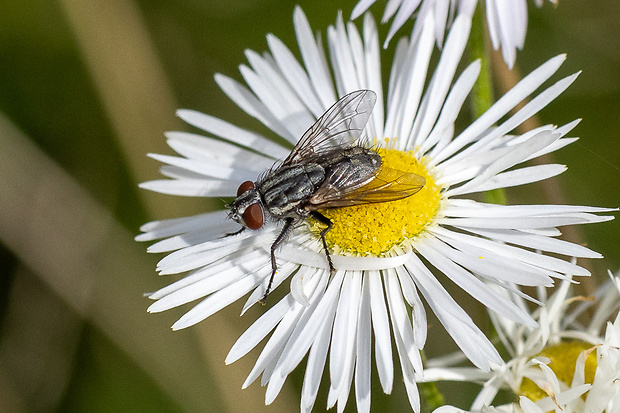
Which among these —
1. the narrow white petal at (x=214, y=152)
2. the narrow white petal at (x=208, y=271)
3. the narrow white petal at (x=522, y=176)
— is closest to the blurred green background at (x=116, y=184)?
the narrow white petal at (x=214, y=152)

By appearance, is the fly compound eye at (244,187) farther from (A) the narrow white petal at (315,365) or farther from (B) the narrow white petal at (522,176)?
(B) the narrow white petal at (522,176)

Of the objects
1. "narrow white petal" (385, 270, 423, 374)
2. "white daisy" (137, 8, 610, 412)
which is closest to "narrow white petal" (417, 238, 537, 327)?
"white daisy" (137, 8, 610, 412)

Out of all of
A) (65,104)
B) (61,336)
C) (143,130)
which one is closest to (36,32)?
(65,104)

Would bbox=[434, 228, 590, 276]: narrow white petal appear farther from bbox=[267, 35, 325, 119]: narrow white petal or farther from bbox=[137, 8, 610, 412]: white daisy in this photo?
bbox=[267, 35, 325, 119]: narrow white petal

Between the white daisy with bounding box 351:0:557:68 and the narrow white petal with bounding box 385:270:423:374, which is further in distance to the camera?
the white daisy with bounding box 351:0:557:68

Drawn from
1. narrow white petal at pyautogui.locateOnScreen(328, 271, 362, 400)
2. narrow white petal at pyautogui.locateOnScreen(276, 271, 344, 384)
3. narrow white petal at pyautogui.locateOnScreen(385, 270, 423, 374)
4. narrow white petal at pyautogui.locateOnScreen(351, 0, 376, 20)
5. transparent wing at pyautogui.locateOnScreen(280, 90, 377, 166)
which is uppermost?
narrow white petal at pyautogui.locateOnScreen(351, 0, 376, 20)

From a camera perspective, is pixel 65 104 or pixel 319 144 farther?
pixel 65 104

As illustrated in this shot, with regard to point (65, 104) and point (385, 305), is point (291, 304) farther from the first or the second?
point (65, 104)
